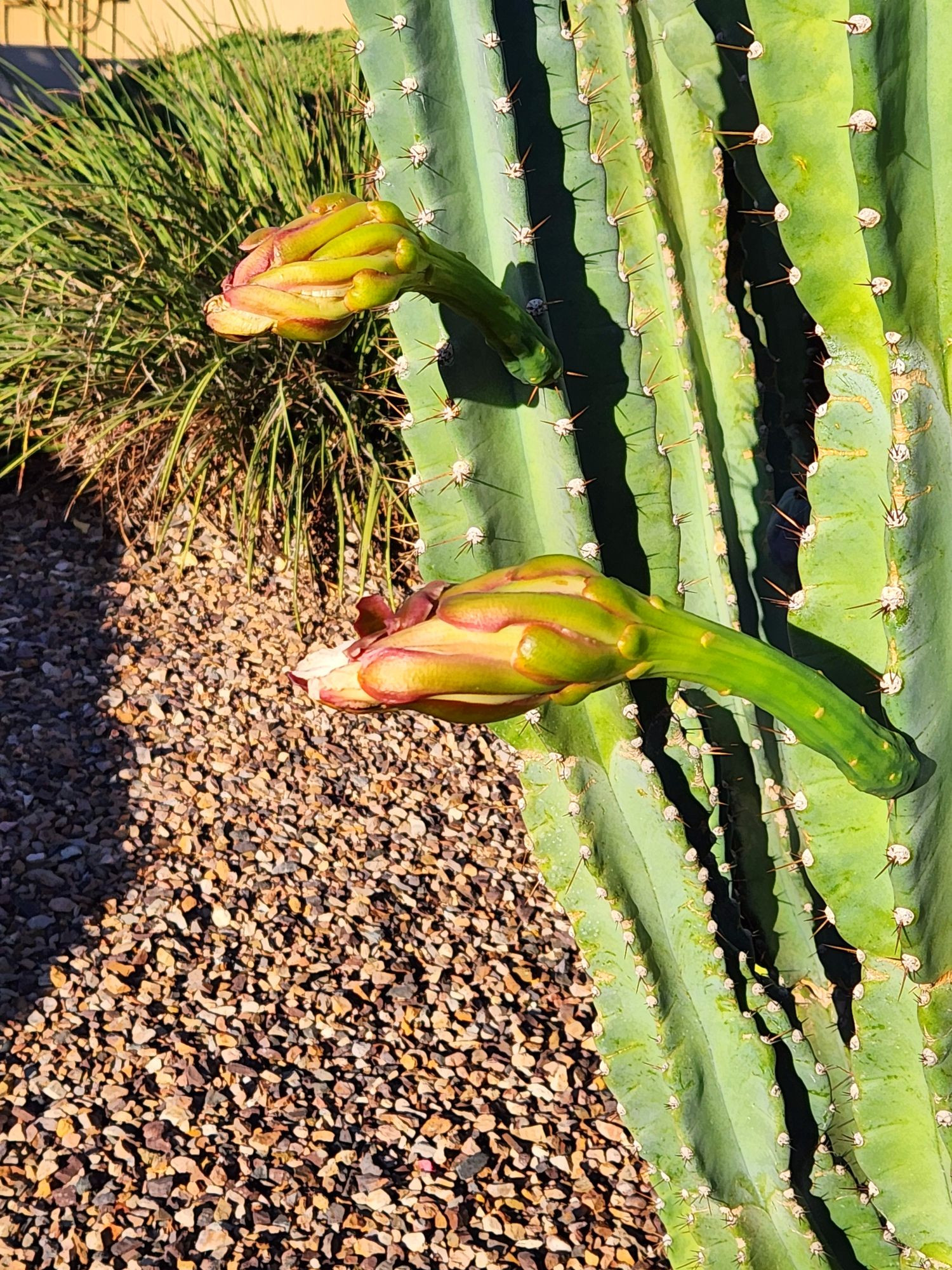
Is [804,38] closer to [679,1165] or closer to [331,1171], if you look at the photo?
[679,1165]

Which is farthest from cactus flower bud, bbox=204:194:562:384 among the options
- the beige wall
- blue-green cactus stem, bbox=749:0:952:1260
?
the beige wall

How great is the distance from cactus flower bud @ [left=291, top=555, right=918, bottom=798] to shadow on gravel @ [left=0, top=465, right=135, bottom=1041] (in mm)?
1715

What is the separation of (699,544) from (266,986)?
130 centimetres

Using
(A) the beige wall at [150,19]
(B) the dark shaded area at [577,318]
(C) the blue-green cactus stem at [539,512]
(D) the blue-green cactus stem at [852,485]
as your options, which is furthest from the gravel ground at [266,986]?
(A) the beige wall at [150,19]

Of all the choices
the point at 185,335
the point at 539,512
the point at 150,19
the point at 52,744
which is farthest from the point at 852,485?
the point at 150,19

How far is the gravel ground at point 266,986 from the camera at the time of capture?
201cm

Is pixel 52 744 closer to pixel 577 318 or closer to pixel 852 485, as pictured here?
pixel 577 318

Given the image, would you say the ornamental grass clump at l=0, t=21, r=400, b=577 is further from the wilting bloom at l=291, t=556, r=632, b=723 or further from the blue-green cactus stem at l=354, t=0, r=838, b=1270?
the wilting bloom at l=291, t=556, r=632, b=723

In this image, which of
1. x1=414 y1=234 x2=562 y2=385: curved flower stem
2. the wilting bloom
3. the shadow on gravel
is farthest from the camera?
the shadow on gravel

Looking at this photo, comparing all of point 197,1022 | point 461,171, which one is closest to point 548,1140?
point 197,1022

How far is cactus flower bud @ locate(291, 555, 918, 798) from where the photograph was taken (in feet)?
2.99

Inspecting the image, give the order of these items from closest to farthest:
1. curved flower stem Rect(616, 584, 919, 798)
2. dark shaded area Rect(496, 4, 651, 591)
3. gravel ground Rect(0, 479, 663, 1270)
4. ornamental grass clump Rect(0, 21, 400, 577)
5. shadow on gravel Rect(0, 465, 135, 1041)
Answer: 1. curved flower stem Rect(616, 584, 919, 798)
2. dark shaded area Rect(496, 4, 651, 591)
3. gravel ground Rect(0, 479, 663, 1270)
4. shadow on gravel Rect(0, 465, 135, 1041)
5. ornamental grass clump Rect(0, 21, 400, 577)

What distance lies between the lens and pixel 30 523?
3809 millimetres

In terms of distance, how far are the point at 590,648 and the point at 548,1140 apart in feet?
4.91
